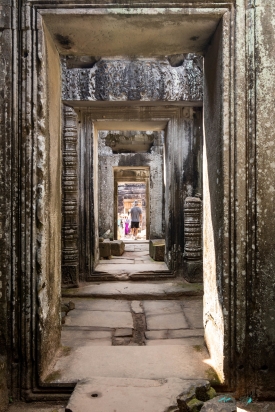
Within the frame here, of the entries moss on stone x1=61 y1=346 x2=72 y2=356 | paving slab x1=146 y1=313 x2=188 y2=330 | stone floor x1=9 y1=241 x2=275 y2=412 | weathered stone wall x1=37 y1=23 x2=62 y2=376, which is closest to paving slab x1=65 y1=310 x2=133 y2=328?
stone floor x1=9 y1=241 x2=275 y2=412

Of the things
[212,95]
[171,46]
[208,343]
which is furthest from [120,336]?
[171,46]

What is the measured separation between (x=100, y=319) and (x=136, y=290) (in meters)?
1.17

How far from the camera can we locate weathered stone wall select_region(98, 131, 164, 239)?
32.2ft

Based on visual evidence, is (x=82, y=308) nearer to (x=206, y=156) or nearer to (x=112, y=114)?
(x=206, y=156)

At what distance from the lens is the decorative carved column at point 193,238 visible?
17.0 ft

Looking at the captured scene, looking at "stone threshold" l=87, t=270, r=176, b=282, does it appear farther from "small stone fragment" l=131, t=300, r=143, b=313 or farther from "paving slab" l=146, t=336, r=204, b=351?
"paving slab" l=146, t=336, r=204, b=351

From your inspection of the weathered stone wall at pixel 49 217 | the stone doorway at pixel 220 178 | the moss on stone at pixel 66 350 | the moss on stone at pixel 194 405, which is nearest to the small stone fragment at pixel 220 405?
the moss on stone at pixel 194 405

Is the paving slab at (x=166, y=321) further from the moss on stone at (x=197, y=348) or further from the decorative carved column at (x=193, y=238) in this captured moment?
the decorative carved column at (x=193, y=238)

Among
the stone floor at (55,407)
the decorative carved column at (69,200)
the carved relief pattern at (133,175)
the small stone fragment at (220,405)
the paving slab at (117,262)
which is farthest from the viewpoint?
the carved relief pattern at (133,175)

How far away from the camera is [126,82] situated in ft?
15.9

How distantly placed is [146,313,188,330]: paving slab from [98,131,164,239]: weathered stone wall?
587cm

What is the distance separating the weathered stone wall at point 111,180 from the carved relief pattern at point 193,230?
440cm

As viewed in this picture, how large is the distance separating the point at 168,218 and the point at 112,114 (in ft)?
6.48

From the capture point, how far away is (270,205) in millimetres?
2176
